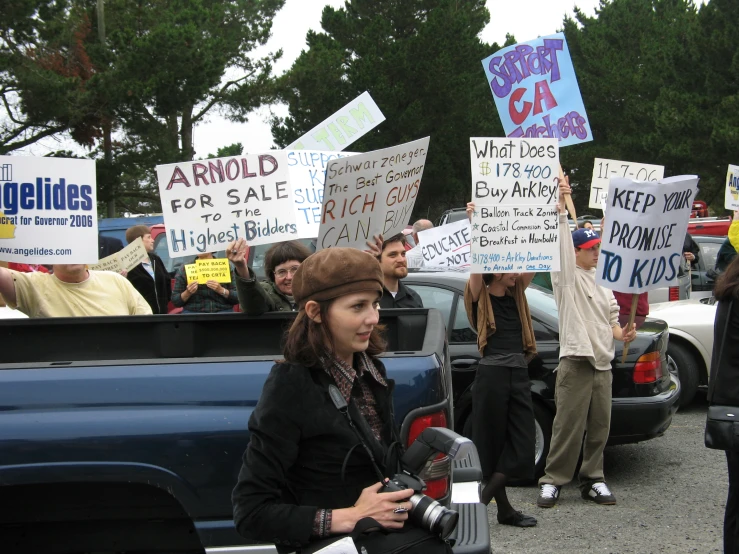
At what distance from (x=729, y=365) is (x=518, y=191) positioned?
92.2 inches

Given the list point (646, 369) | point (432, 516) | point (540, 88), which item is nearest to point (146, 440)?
point (432, 516)

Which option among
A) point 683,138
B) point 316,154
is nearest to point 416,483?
point 316,154

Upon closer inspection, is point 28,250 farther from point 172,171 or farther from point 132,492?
point 132,492

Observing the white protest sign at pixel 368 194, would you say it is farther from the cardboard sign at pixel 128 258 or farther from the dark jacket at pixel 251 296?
the cardboard sign at pixel 128 258

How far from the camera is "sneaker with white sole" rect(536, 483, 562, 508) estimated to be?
621cm

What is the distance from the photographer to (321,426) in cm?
235

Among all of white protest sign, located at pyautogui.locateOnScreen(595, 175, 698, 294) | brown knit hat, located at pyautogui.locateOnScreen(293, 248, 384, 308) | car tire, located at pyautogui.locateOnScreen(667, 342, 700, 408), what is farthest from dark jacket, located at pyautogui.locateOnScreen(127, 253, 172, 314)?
brown knit hat, located at pyautogui.locateOnScreen(293, 248, 384, 308)

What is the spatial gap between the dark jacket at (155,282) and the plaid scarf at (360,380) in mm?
6495

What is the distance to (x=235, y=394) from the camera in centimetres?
312

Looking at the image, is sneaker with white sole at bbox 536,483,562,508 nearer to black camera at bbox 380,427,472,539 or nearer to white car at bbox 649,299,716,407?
white car at bbox 649,299,716,407

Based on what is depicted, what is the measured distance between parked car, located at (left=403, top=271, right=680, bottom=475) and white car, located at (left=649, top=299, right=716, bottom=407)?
2.43 metres

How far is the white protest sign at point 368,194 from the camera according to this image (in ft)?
A: 15.5

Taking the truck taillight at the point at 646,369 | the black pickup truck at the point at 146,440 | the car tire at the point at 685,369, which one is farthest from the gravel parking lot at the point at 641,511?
the black pickup truck at the point at 146,440

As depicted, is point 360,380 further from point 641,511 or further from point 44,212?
point 641,511
